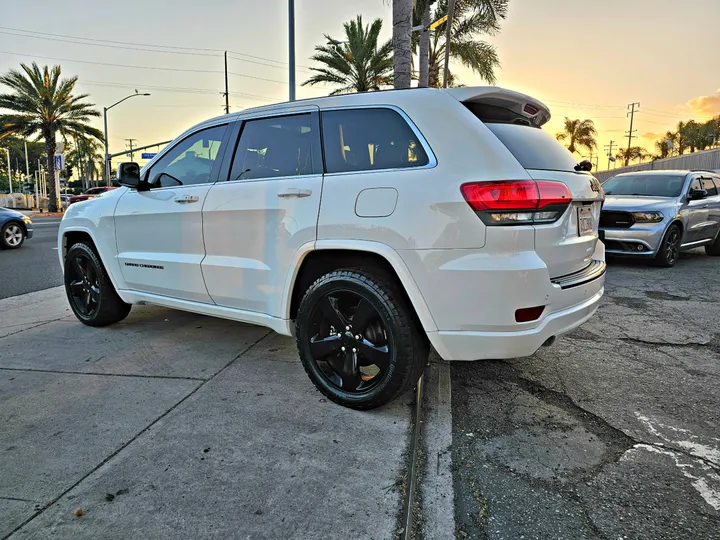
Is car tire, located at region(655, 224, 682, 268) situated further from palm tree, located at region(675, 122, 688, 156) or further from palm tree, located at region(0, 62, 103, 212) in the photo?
palm tree, located at region(675, 122, 688, 156)

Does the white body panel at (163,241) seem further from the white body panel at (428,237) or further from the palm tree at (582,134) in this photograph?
the palm tree at (582,134)

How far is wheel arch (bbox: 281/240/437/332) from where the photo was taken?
268cm

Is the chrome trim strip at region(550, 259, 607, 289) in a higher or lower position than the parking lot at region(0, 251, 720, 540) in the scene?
higher

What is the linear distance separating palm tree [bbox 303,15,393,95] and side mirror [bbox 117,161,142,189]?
60.2 feet

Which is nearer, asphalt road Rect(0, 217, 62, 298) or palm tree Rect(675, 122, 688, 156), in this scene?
asphalt road Rect(0, 217, 62, 298)

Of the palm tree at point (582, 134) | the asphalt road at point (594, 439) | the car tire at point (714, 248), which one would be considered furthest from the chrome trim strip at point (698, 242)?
the palm tree at point (582, 134)

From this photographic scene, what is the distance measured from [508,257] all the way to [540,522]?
3.85 feet

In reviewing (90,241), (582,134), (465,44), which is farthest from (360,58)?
(582,134)

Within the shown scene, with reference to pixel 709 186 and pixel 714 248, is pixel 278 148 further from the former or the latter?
pixel 714 248

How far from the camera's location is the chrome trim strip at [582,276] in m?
2.73

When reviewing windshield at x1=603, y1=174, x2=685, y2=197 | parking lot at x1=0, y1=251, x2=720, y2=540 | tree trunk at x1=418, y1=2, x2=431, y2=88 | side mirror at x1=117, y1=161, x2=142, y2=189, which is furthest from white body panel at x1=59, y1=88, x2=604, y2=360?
tree trunk at x1=418, y1=2, x2=431, y2=88

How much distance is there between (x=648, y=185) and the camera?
356 inches

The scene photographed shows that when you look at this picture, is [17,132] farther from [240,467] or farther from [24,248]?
[240,467]

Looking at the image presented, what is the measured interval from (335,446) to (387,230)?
1159mm
